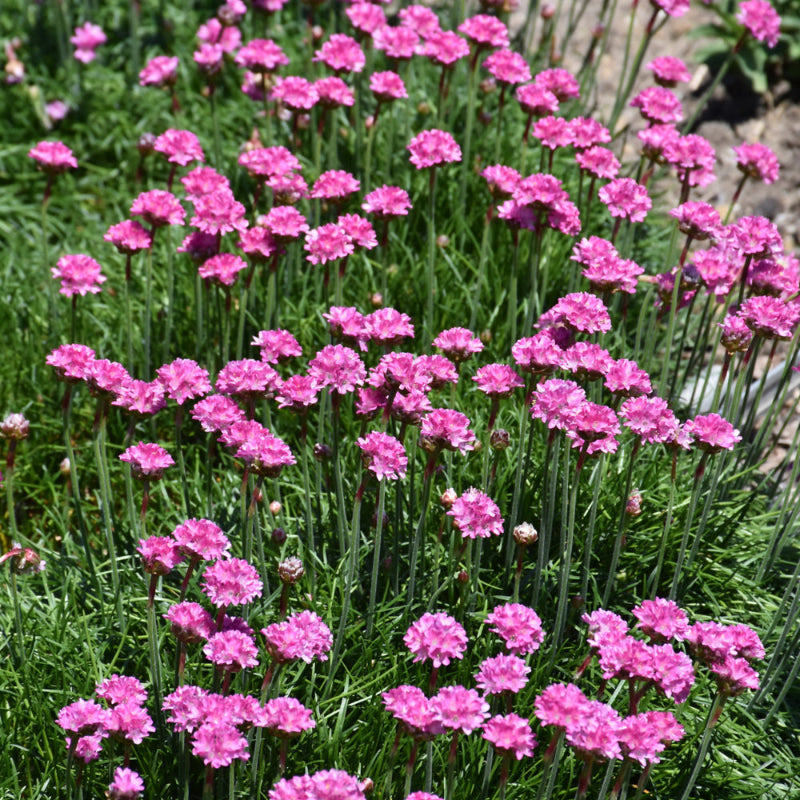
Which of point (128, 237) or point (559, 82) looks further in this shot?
point (559, 82)

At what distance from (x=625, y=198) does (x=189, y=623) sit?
Result: 2.18m

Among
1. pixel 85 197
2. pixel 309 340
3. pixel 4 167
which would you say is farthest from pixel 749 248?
pixel 4 167

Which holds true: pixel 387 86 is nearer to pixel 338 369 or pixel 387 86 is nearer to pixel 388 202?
pixel 388 202

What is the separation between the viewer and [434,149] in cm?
382

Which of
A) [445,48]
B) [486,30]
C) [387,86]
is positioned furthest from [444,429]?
[486,30]

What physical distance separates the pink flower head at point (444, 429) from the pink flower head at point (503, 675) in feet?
2.02

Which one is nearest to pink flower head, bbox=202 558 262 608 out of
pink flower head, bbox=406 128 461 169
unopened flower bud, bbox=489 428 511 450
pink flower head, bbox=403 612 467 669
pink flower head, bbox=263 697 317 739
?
pink flower head, bbox=263 697 317 739

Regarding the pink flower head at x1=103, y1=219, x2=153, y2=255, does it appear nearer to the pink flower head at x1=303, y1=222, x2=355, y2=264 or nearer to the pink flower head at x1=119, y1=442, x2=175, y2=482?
the pink flower head at x1=303, y1=222, x2=355, y2=264

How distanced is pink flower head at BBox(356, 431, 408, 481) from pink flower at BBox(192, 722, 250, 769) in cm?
78

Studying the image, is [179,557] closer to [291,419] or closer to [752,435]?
[291,419]

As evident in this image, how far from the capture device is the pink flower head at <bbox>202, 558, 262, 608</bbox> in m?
2.60

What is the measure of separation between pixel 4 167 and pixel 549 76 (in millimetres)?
3194

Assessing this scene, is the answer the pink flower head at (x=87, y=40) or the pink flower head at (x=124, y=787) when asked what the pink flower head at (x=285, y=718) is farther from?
the pink flower head at (x=87, y=40)

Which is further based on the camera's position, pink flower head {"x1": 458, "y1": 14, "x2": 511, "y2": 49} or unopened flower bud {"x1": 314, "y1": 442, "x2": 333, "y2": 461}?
pink flower head {"x1": 458, "y1": 14, "x2": 511, "y2": 49}
